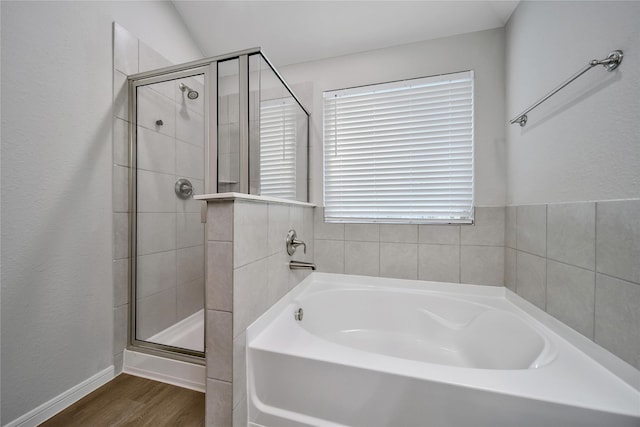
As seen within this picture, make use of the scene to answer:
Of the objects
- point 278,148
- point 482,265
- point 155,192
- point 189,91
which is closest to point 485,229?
point 482,265

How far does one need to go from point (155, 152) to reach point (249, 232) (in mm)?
1033

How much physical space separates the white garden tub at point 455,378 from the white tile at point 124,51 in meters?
1.70

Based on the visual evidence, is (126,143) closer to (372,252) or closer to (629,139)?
(372,252)

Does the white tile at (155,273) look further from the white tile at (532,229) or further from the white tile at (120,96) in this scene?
the white tile at (532,229)

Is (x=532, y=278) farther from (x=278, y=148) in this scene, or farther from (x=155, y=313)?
(x=155, y=313)

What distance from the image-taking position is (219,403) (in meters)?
0.95

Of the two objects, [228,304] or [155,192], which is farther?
[155,192]

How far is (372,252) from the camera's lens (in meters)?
1.83

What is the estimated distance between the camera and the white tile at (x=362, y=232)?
1.83 metres

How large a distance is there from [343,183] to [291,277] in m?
0.87

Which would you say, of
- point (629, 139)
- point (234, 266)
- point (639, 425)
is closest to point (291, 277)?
point (234, 266)

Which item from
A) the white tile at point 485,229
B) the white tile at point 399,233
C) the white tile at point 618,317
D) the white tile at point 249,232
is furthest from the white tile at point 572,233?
the white tile at point 249,232

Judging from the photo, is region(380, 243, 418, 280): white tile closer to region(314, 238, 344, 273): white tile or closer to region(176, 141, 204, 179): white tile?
region(314, 238, 344, 273): white tile

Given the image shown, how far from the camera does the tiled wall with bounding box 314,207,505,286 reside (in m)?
1.62
